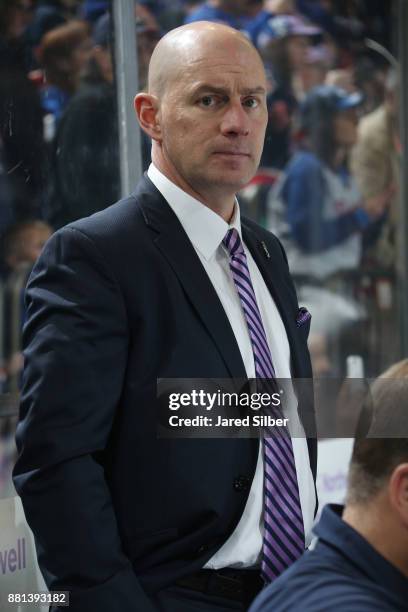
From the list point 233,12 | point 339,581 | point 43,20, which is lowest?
point 339,581

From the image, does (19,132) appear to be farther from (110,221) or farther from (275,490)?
(275,490)

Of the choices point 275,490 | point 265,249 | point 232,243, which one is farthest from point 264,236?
point 275,490

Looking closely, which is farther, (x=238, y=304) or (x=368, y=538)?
(x=238, y=304)

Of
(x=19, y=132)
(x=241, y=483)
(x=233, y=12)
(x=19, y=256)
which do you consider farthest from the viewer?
(x=233, y=12)

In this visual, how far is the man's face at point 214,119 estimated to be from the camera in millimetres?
1843

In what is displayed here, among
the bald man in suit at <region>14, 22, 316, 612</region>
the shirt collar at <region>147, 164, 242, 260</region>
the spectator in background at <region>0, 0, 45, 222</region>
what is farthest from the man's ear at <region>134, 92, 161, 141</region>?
the spectator in background at <region>0, 0, 45, 222</region>

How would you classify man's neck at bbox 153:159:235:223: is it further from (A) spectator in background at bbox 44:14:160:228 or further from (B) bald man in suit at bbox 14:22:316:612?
(A) spectator in background at bbox 44:14:160:228

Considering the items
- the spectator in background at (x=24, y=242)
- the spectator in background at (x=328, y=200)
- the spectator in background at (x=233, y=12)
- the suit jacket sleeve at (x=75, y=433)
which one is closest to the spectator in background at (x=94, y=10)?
the spectator in background at (x=24, y=242)

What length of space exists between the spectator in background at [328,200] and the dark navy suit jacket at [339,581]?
3525mm

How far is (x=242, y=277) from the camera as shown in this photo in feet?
6.23

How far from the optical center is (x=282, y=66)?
15.6 ft

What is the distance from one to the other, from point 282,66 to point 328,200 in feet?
2.10

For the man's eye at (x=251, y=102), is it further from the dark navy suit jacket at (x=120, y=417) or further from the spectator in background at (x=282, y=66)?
the spectator in background at (x=282, y=66)

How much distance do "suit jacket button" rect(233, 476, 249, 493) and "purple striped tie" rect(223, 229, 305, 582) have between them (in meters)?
0.04
